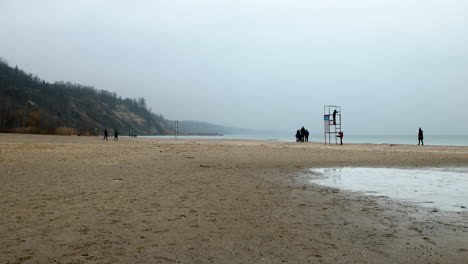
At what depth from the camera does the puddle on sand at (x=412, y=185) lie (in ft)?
27.4

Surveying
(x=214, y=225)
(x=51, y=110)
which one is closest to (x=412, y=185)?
(x=214, y=225)

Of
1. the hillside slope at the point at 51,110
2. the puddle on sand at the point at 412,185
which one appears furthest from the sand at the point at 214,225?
the hillside slope at the point at 51,110

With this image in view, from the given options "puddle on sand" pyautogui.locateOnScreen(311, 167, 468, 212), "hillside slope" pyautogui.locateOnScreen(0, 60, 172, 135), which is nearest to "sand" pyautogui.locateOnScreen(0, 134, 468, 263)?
"puddle on sand" pyautogui.locateOnScreen(311, 167, 468, 212)

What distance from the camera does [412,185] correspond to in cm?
1091

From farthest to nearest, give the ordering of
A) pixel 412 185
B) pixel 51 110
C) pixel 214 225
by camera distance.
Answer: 1. pixel 51 110
2. pixel 412 185
3. pixel 214 225

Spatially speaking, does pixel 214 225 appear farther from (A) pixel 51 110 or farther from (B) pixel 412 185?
(A) pixel 51 110

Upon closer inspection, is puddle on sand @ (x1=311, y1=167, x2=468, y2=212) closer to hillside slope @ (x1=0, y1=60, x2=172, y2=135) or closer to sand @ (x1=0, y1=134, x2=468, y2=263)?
sand @ (x1=0, y1=134, x2=468, y2=263)

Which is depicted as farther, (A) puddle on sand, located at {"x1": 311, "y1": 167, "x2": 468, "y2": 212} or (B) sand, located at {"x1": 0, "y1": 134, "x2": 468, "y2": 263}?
(A) puddle on sand, located at {"x1": 311, "y1": 167, "x2": 468, "y2": 212}

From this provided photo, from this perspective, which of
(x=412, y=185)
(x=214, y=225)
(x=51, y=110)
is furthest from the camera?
(x=51, y=110)

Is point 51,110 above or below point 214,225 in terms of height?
above

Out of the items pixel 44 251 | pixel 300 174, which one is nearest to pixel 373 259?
pixel 44 251

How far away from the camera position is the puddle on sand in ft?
27.4

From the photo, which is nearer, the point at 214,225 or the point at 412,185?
the point at 214,225

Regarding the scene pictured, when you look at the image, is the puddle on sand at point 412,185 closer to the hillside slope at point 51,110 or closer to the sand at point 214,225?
the sand at point 214,225
